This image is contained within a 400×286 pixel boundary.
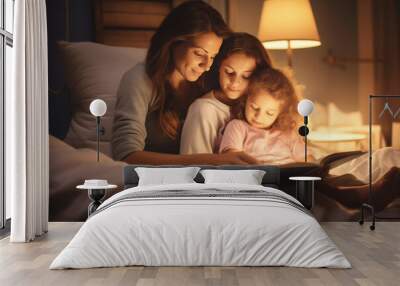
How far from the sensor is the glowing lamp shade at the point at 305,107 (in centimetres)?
790

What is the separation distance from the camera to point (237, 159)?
8.28m

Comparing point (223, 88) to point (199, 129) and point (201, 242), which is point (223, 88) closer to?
point (199, 129)

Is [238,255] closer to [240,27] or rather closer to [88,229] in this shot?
[88,229]

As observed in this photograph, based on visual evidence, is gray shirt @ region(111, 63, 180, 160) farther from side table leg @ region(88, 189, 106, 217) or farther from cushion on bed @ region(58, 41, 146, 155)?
side table leg @ region(88, 189, 106, 217)

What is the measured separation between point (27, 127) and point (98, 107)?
4.62 feet


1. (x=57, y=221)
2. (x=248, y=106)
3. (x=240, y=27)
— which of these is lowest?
(x=57, y=221)

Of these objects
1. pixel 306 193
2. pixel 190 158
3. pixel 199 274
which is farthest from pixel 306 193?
pixel 199 274

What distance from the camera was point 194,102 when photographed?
8.38 metres

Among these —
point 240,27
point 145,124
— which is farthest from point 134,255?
point 240,27

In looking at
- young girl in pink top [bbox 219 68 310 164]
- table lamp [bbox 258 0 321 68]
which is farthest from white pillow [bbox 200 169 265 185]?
table lamp [bbox 258 0 321 68]

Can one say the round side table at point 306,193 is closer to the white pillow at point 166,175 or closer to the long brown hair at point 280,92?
the long brown hair at point 280,92

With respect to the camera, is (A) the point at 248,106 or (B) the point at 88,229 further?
(A) the point at 248,106

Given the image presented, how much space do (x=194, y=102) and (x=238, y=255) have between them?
358 cm

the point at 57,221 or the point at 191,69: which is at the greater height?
the point at 191,69
